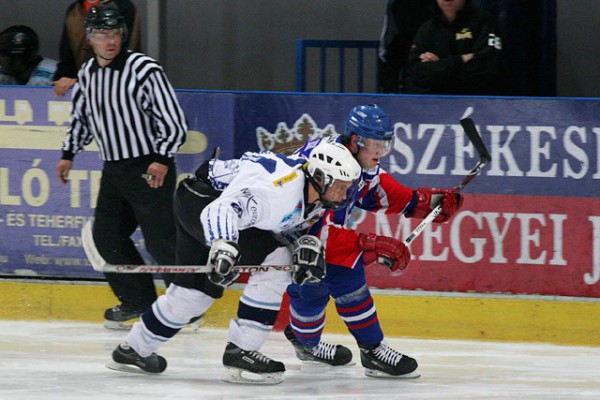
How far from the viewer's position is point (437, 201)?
5602 millimetres

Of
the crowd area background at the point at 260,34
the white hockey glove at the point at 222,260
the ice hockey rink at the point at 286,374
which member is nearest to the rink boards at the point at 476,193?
the ice hockey rink at the point at 286,374

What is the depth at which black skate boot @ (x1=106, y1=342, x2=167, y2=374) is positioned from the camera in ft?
17.6

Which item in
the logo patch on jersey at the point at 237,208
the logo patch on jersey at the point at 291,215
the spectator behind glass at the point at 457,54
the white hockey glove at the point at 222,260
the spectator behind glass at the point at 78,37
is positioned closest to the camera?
the white hockey glove at the point at 222,260

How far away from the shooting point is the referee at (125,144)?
20.4 feet

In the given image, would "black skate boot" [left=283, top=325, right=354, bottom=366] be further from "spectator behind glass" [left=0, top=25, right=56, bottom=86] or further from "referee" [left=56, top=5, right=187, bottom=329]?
"spectator behind glass" [left=0, top=25, right=56, bottom=86]

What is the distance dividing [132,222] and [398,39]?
66.2 inches

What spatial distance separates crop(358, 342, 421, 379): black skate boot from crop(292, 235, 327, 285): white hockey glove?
56cm

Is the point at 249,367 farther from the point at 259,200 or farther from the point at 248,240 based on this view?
the point at 259,200

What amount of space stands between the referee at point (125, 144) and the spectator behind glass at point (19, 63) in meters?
0.90

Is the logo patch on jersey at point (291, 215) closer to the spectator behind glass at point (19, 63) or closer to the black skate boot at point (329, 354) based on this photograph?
the black skate boot at point (329, 354)

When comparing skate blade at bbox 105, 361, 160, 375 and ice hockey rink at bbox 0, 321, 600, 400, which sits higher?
skate blade at bbox 105, 361, 160, 375

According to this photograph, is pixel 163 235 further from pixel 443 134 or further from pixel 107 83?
pixel 443 134

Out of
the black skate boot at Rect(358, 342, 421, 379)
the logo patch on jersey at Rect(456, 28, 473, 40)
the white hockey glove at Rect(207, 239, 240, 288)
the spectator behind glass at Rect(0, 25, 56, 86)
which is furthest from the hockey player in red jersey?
the spectator behind glass at Rect(0, 25, 56, 86)

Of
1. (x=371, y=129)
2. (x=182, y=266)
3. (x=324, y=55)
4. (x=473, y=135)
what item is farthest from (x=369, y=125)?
(x=324, y=55)
